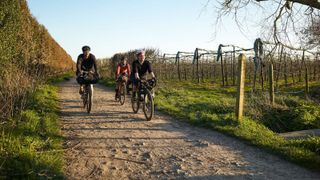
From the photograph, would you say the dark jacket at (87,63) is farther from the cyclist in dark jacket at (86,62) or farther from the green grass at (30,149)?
the green grass at (30,149)

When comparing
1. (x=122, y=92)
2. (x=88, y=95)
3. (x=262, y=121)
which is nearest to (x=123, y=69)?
(x=122, y=92)

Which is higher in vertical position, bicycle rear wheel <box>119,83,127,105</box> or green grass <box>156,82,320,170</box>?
bicycle rear wheel <box>119,83,127,105</box>

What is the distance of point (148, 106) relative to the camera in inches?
410

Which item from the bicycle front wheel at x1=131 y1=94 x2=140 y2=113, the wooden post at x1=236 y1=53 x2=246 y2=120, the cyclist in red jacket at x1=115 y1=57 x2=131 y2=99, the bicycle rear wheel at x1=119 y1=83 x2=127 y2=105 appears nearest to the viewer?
the wooden post at x1=236 y1=53 x2=246 y2=120

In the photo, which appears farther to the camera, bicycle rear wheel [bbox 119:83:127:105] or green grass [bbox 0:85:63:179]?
bicycle rear wheel [bbox 119:83:127:105]

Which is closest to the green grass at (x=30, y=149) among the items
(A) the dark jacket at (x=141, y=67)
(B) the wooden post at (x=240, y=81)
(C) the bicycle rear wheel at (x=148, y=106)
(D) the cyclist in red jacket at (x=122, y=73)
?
(C) the bicycle rear wheel at (x=148, y=106)

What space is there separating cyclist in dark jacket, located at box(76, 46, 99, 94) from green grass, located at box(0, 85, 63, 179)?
8.89 feet

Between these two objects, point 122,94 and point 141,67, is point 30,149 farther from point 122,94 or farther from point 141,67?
point 122,94

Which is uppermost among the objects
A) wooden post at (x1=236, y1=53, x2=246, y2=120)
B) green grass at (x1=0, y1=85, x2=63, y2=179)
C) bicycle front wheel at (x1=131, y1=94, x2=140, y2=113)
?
wooden post at (x1=236, y1=53, x2=246, y2=120)

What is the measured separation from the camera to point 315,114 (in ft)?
41.1

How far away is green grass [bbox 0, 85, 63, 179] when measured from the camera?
5160 mm

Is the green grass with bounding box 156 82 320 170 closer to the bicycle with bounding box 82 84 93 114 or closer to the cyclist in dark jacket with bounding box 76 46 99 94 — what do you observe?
the bicycle with bounding box 82 84 93 114

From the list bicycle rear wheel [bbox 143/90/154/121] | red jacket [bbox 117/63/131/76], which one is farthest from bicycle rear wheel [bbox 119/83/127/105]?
bicycle rear wheel [bbox 143/90/154/121]

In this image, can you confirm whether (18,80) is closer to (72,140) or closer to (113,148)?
(72,140)
